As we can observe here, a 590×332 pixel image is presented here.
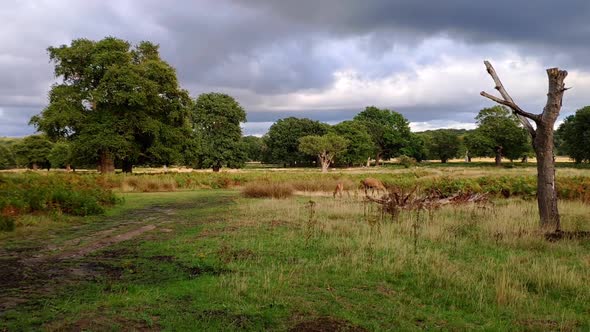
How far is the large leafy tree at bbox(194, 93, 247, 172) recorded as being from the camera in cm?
6600

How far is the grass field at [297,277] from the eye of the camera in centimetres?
528

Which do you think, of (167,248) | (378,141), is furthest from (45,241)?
Answer: (378,141)

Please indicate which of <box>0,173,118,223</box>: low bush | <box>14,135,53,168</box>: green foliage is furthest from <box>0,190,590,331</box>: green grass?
<box>14,135,53,168</box>: green foliage

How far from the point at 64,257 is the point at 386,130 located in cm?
9676

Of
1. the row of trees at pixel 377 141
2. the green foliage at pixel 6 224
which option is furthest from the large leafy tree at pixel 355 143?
the green foliage at pixel 6 224

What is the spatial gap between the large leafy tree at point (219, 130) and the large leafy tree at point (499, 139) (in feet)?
146

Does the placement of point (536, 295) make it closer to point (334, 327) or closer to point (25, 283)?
point (334, 327)

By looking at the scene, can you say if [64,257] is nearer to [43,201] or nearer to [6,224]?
[6,224]

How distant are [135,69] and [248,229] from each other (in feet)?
93.9

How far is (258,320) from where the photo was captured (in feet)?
17.1

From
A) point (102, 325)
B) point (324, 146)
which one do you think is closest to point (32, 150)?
point (324, 146)

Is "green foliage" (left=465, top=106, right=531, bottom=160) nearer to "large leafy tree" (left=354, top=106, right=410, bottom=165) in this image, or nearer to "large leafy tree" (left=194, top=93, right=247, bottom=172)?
"large leafy tree" (left=354, top=106, right=410, bottom=165)

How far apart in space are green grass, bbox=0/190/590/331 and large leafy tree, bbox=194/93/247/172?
54367 mm

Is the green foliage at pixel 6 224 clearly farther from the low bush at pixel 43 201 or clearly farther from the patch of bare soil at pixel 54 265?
the patch of bare soil at pixel 54 265
